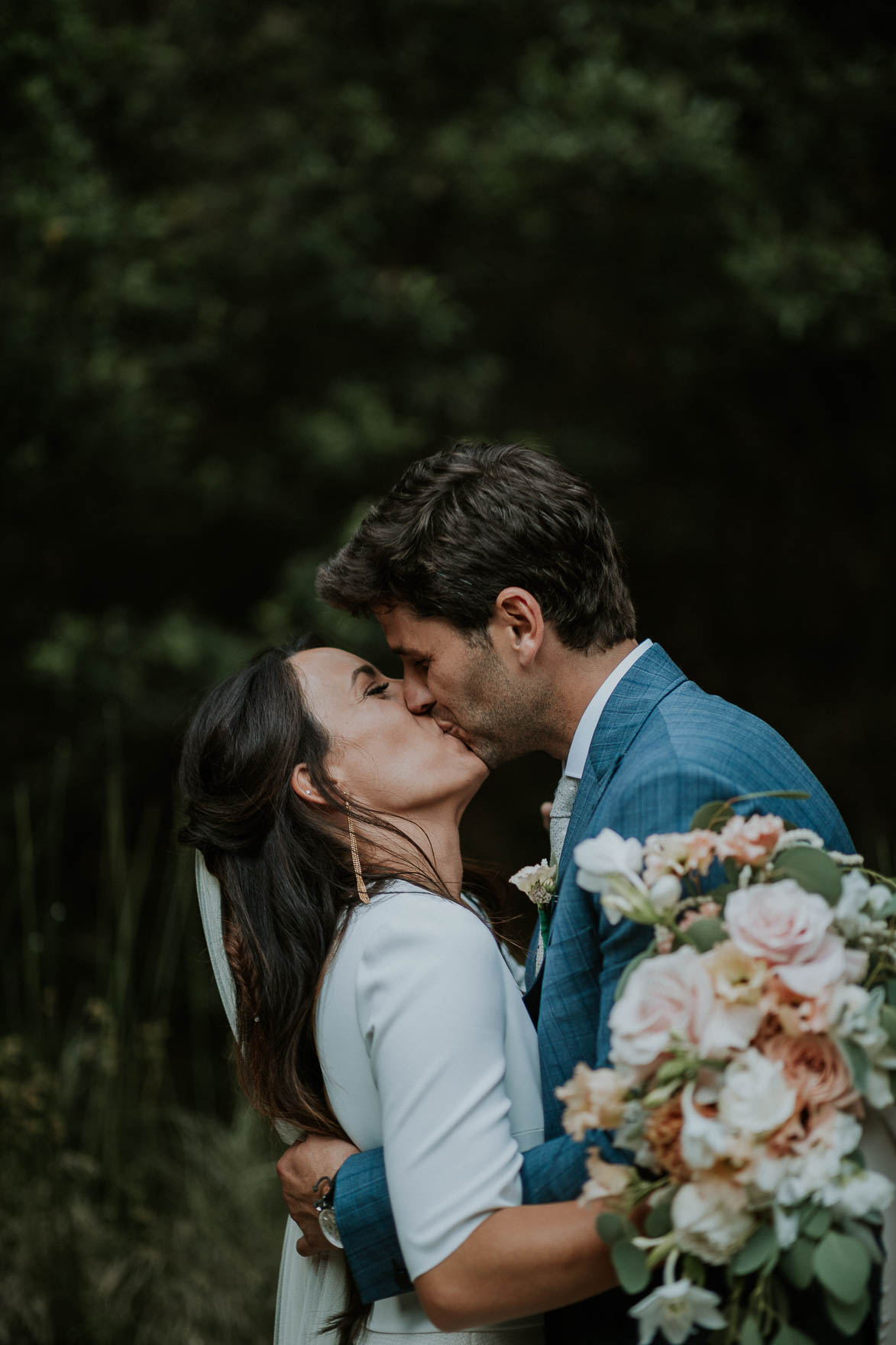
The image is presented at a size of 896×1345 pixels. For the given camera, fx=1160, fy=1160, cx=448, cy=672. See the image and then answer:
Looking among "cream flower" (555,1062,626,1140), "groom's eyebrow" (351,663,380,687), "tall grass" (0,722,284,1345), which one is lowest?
"tall grass" (0,722,284,1345)

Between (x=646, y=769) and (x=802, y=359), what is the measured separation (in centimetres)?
524

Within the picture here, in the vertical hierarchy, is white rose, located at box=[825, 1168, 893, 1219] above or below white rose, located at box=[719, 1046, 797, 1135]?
below

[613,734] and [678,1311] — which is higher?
[613,734]

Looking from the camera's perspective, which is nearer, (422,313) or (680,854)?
(680,854)

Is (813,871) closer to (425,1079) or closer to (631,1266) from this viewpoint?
(631,1266)

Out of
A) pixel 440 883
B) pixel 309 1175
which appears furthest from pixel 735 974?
pixel 309 1175

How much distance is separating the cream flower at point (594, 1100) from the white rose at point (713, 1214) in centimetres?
12

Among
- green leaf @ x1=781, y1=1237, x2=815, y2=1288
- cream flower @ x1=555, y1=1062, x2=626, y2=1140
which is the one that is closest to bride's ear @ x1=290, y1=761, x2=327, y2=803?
cream flower @ x1=555, y1=1062, x2=626, y2=1140

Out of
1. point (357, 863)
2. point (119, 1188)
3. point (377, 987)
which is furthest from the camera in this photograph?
point (119, 1188)

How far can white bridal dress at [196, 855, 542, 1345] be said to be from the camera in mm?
1725

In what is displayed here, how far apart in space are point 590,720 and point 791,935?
1.03 metres

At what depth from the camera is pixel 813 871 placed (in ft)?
4.90

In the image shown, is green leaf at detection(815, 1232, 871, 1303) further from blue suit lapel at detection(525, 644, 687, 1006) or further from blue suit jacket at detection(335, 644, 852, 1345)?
blue suit lapel at detection(525, 644, 687, 1006)

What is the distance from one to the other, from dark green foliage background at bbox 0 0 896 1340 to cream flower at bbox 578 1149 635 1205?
2.81 m
